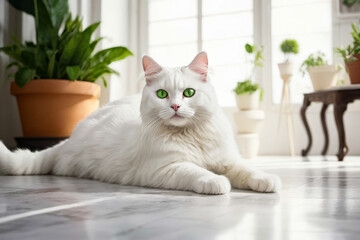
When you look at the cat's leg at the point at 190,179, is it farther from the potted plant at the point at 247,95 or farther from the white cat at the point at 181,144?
the potted plant at the point at 247,95

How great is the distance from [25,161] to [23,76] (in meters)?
1.07

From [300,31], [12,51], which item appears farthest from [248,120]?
[12,51]

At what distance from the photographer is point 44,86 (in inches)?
116

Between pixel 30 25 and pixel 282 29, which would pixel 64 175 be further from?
pixel 282 29

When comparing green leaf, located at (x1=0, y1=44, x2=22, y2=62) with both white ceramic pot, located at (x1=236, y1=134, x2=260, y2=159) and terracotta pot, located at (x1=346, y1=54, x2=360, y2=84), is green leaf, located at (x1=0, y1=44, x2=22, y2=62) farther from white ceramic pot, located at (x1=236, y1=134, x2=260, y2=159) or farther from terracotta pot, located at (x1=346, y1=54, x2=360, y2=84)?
terracotta pot, located at (x1=346, y1=54, x2=360, y2=84)

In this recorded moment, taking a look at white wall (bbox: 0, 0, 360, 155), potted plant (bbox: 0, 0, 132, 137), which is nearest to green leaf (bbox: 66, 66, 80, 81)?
potted plant (bbox: 0, 0, 132, 137)

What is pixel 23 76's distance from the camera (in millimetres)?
2867

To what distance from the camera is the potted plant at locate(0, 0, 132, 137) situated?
2963 mm

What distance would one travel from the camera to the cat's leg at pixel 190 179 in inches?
50.3

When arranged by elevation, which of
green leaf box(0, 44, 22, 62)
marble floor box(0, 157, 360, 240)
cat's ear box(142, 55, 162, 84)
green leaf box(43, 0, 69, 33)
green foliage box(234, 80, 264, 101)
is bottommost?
marble floor box(0, 157, 360, 240)

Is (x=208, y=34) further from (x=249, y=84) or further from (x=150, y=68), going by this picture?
(x=150, y=68)

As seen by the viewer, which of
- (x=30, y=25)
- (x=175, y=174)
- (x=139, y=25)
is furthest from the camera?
(x=139, y=25)

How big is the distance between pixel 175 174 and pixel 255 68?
2948 mm

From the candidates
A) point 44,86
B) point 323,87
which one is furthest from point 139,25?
point 323,87
